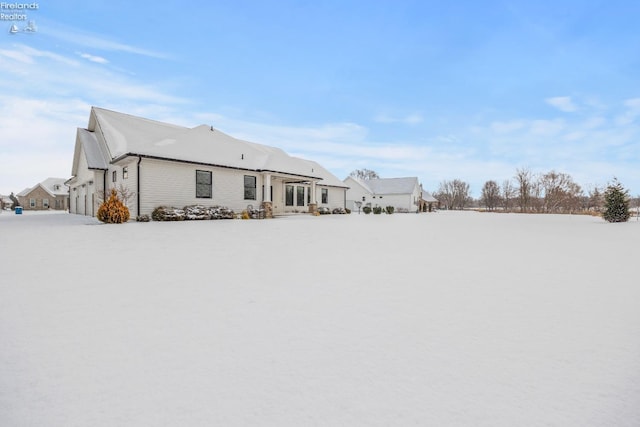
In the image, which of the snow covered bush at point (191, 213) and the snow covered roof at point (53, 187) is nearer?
the snow covered bush at point (191, 213)

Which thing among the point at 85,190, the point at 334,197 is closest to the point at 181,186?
the point at 85,190

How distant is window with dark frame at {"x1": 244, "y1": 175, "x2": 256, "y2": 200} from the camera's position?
774 inches

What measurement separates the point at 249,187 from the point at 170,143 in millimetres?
5327

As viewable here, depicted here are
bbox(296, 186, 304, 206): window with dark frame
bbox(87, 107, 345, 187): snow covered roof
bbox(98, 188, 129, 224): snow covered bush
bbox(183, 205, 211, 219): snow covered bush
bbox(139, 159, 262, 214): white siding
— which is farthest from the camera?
bbox(296, 186, 304, 206): window with dark frame

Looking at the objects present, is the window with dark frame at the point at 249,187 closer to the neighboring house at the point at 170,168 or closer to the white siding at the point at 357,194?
the neighboring house at the point at 170,168

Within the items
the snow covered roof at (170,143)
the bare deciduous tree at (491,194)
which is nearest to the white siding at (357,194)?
the snow covered roof at (170,143)

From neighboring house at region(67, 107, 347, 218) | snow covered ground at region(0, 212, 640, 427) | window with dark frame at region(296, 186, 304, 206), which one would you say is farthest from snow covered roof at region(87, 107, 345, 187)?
snow covered ground at region(0, 212, 640, 427)

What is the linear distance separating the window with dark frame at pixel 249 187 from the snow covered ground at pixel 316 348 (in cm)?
1516

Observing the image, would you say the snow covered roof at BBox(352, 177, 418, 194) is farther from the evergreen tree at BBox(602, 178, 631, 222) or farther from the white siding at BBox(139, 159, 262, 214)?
the white siding at BBox(139, 159, 262, 214)

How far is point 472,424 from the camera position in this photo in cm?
146

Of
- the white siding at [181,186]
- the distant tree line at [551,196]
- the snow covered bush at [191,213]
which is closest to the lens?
the snow covered bush at [191,213]

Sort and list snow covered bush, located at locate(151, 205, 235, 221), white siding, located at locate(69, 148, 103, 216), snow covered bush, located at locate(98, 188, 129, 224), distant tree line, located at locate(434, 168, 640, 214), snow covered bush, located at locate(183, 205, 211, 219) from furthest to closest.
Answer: distant tree line, located at locate(434, 168, 640, 214)
white siding, located at locate(69, 148, 103, 216)
snow covered bush, located at locate(183, 205, 211, 219)
snow covered bush, located at locate(151, 205, 235, 221)
snow covered bush, located at locate(98, 188, 129, 224)

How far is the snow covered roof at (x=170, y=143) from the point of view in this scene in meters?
16.6

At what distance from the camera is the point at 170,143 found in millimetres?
17297
